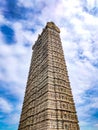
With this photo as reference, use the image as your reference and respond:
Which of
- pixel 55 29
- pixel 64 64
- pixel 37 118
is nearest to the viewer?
pixel 37 118

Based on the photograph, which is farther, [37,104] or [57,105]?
[37,104]

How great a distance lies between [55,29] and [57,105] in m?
23.4

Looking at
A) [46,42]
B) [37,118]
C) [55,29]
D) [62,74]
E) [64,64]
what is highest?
[55,29]

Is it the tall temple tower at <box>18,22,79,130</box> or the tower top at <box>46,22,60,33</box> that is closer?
the tall temple tower at <box>18,22,79,130</box>

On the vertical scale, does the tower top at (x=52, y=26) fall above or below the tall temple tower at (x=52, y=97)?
above

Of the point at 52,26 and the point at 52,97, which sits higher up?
the point at 52,26

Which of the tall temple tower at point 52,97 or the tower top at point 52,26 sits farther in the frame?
the tower top at point 52,26

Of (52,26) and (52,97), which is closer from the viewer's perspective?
(52,97)

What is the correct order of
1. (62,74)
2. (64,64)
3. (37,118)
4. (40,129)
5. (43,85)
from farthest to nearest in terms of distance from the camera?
(64,64)
(62,74)
(43,85)
(37,118)
(40,129)

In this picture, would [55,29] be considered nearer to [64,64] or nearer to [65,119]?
[64,64]

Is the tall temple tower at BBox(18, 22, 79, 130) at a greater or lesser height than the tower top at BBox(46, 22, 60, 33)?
lesser

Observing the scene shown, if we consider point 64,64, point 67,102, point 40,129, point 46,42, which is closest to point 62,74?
point 64,64

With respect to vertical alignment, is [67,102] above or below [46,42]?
below

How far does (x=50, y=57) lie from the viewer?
1430 inches
